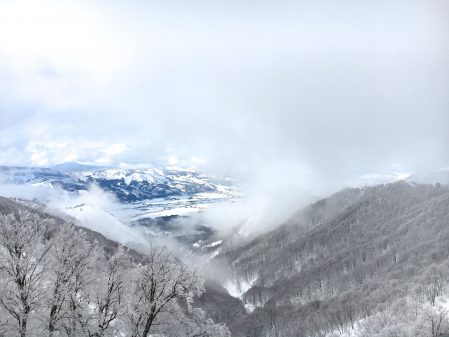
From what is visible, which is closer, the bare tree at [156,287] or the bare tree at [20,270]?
the bare tree at [20,270]

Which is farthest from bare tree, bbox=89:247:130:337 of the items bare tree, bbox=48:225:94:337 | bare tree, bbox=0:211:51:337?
bare tree, bbox=0:211:51:337

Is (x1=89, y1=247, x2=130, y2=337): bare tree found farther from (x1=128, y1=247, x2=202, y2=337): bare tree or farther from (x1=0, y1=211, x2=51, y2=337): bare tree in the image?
(x1=0, y1=211, x2=51, y2=337): bare tree

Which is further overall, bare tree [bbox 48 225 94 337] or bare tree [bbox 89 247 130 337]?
bare tree [bbox 89 247 130 337]

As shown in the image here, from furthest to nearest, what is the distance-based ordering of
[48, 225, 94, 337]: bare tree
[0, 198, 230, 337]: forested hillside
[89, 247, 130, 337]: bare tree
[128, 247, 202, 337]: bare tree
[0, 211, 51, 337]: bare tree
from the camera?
[89, 247, 130, 337]: bare tree < [128, 247, 202, 337]: bare tree < [48, 225, 94, 337]: bare tree < [0, 198, 230, 337]: forested hillside < [0, 211, 51, 337]: bare tree

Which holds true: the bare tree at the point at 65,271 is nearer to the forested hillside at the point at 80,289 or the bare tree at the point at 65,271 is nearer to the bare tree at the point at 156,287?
the forested hillside at the point at 80,289

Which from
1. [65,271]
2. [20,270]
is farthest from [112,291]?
[20,270]

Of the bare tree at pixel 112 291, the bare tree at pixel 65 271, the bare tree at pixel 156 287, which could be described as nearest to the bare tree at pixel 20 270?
the bare tree at pixel 65 271

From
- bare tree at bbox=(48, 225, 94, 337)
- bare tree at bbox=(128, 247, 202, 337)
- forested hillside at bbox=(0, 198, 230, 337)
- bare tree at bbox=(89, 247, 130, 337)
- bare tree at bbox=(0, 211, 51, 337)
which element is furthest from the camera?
bare tree at bbox=(89, 247, 130, 337)

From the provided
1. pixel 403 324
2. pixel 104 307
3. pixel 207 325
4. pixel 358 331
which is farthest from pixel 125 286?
pixel 358 331
